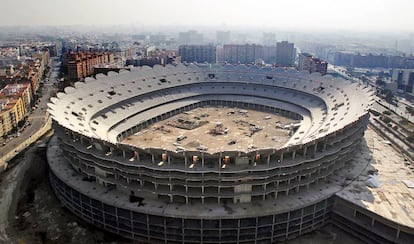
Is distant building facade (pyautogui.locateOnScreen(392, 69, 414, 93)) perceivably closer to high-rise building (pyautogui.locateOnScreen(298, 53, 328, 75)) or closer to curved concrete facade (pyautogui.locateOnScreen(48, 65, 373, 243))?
high-rise building (pyautogui.locateOnScreen(298, 53, 328, 75))

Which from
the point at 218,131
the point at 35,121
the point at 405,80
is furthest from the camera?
the point at 405,80

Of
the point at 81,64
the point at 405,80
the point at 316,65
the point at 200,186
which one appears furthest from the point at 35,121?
the point at 405,80

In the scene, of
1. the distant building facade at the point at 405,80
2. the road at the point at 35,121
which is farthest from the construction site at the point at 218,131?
the distant building facade at the point at 405,80

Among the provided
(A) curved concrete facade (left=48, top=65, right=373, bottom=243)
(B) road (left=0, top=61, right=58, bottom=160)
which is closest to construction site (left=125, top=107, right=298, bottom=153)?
(A) curved concrete facade (left=48, top=65, right=373, bottom=243)

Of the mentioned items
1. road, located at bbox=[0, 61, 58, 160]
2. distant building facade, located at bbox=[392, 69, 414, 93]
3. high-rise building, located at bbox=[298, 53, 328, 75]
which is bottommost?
road, located at bbox=[0, 61, 58, 160]

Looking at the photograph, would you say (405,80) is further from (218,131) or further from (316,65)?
(218,131)

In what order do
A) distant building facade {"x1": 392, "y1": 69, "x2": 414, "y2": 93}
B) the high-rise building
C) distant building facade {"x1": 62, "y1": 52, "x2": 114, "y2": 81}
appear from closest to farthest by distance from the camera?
1. distant building facade {"x1": 62, "y1": 52, "x2": 114, "y2": 81}
2. distant building facade {"x1": 392, "y1": 69, "x2": 414, "y2": 93}
3. the high-rise building

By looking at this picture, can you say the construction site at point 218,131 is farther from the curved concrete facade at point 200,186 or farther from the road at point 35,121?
the road at point 35,121

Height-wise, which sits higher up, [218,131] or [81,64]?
[81,64]

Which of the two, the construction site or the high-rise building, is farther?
the high-rise building

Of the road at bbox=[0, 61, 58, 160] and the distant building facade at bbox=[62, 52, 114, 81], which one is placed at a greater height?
the distant building facade at bbox=[62, 52, 114, 81]
